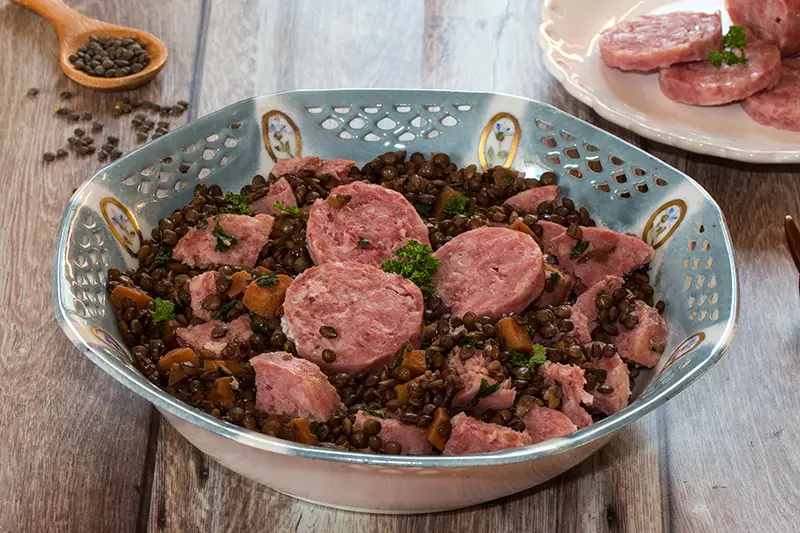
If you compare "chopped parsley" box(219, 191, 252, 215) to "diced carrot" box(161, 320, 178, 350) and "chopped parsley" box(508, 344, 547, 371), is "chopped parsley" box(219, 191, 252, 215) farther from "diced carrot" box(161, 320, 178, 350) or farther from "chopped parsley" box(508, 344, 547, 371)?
"chopped parsley" box(508, 344, 547, 371)

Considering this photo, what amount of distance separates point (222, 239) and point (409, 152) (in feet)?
3.44

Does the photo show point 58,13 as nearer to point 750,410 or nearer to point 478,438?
point 478,438

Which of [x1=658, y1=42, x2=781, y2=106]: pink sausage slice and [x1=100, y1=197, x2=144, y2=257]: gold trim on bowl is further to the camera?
[x1=658, y1=42, x2=781, y2=106]: pink sausage slice

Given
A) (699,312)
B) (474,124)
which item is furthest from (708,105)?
(699,312)

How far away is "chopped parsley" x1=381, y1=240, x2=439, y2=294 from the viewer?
11.4 feet

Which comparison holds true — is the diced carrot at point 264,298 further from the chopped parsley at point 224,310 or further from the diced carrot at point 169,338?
the diced carrot at point 169,338

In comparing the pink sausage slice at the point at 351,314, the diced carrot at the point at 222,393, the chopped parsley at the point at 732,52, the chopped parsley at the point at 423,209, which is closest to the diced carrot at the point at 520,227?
the chopped parsley at the point at 423,209

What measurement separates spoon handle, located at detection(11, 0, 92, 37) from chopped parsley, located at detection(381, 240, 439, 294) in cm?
293

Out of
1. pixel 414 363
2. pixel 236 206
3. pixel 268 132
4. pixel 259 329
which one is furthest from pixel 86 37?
pixel 414 363

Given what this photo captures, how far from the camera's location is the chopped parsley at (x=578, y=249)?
3.66 m

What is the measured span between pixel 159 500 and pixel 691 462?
2018 millimetres

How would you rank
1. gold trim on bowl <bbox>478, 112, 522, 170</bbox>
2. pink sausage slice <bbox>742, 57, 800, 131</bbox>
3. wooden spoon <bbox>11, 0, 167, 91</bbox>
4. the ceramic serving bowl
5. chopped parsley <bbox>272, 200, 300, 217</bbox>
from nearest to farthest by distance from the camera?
the ceramic serving bowl
chopped parsley <bbox>272, 200, 300, 217</bbox>
gold trim on bowl <bbox>478, 112, 522, 170</bbox>
pink sausage slice <bbox>742, 57, 800, 131</bbox>
wooden spoon <bbox>11, 0, 167, 91</bbox>

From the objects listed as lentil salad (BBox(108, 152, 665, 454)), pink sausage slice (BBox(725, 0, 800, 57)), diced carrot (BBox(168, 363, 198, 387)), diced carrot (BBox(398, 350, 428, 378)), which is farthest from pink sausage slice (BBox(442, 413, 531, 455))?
pink sausage slice (BBox(725, 0, 800, 57))

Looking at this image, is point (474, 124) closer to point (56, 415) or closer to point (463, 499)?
point (463, 499)
